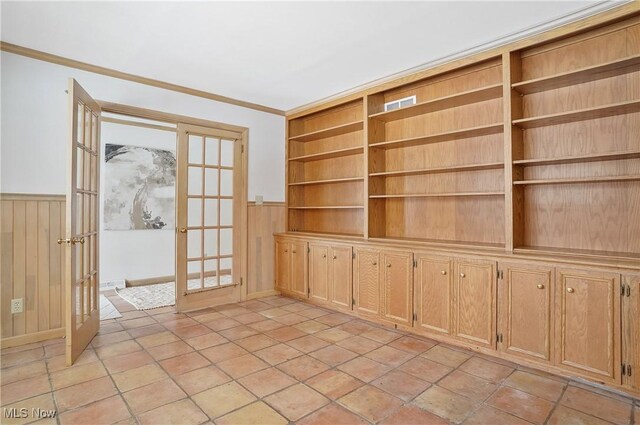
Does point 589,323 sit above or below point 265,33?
below

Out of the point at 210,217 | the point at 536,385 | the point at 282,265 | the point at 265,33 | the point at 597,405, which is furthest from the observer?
the point at 282,265

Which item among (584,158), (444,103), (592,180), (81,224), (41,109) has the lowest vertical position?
(81,224)

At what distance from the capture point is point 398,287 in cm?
337

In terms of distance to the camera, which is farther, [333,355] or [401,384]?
[333,355]

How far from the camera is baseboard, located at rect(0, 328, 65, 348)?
2949 millimetres

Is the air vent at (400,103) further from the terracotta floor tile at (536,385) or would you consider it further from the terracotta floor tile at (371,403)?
the terracotta floor tile at (371,403)

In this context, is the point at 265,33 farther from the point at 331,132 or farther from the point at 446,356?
the point at 446,356

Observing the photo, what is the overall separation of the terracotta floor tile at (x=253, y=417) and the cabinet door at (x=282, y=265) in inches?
101

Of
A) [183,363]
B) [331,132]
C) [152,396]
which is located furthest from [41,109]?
[331,132]

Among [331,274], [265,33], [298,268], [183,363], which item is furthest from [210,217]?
[265,33]

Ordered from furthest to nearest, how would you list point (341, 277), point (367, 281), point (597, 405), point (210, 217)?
point (210, 217) → point (341, 277) → point (367, 281) → point (597, 405)

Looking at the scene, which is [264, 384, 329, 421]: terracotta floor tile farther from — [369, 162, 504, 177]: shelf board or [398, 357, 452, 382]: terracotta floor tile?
[369, 162, 504, 177]: shelf board

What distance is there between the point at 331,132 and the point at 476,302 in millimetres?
2626

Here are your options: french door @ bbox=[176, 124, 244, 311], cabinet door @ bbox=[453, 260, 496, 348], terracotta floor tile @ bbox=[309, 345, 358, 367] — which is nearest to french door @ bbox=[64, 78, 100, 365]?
french door @ bbox=[176, 124, 244, 311]
